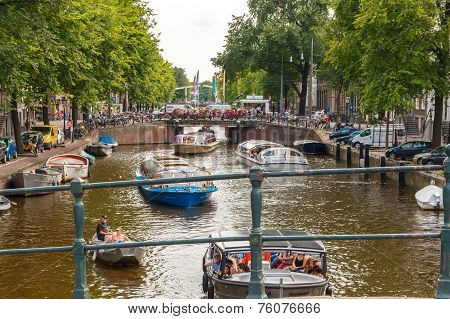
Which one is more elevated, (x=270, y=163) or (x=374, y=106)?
(x=374, y=106)

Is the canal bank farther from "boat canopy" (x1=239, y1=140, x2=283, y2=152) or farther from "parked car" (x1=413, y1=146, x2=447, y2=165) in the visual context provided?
"parked car" (x1=413, y1=146, x2=447, y2=165)

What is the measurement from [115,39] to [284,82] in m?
41.2

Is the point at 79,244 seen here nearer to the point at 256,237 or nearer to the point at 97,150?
the point at 256,237

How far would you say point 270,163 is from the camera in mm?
48094

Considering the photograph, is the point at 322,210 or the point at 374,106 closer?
the point at 322,210

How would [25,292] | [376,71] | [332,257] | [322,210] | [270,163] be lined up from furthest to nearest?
1. [270,163]
2. [376,71]
3. [322,210]
4. [332,257]
5. [25,292]

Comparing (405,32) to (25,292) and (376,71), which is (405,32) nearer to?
(376,71)

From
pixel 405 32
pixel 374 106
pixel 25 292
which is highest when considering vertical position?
pixel 405 32

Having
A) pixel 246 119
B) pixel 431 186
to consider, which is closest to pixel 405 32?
pixel 431 186

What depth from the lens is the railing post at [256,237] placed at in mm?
5898

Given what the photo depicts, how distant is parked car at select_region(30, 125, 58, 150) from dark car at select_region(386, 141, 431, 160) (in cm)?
2495

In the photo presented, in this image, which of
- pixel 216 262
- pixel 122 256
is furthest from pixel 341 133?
pixel 216 262

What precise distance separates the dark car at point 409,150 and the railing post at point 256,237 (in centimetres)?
4078

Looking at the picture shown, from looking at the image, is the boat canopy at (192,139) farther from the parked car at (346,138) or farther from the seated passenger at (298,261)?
the seated passenger at (298,261)
